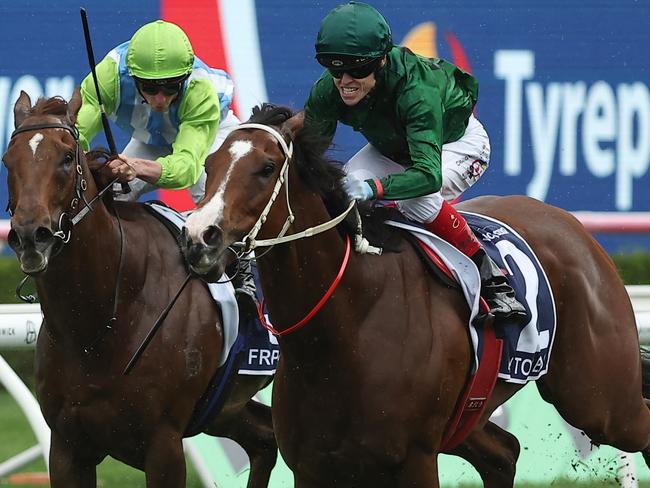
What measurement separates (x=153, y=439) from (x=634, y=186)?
5.84 metres

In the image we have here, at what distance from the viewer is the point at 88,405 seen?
4543 mm

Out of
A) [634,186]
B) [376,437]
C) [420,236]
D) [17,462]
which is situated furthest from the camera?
[634,186]

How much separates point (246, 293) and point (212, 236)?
1.56 m

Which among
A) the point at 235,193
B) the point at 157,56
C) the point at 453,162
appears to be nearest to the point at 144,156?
the point at 157,56

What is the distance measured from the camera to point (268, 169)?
376cm

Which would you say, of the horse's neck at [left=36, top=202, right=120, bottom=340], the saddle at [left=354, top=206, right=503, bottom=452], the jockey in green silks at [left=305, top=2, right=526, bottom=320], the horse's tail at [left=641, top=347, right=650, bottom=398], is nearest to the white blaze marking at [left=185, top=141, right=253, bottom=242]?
the jockey in green silks at [left=305, top=2, right=526, bottom=320]

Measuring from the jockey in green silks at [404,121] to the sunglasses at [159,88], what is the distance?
0.71m

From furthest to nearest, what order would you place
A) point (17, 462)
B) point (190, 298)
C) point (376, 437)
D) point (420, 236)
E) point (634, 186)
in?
point (634, 186)
point (17, 462)
point (190, 298)
point (420, 236)
point (376, 437)

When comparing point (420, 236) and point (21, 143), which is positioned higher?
point (21, 143)

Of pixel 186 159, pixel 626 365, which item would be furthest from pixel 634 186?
pixel 186 159

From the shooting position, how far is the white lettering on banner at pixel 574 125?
9594 mm

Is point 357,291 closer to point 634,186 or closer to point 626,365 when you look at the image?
point 626,365

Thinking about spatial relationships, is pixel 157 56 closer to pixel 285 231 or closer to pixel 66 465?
pixel 285 231

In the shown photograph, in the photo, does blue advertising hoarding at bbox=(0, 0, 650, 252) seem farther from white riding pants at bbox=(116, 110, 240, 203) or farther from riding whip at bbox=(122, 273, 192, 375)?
riding whip at bbox=(122, 273, 192, 375)
